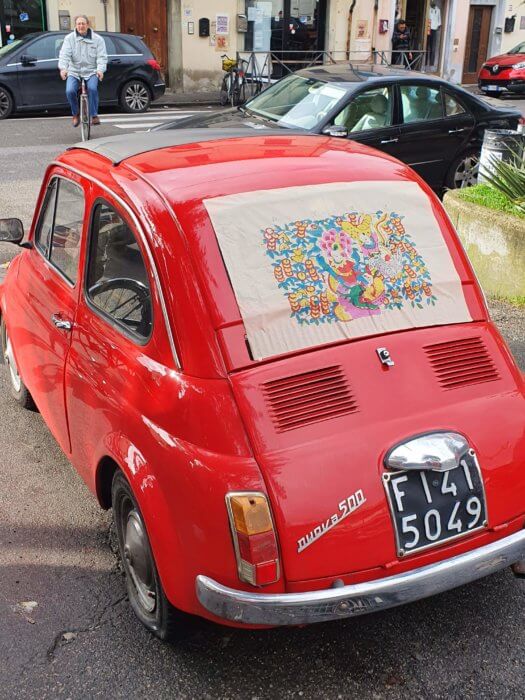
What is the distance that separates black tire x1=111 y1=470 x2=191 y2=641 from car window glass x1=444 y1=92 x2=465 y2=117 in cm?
849

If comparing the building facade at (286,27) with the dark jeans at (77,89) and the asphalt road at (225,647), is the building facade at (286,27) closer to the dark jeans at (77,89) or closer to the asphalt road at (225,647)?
the dark jeans at (77,89)

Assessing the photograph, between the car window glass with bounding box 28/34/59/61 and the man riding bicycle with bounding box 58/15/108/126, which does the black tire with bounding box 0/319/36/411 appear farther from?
the car window glass with bounding box 28/34/59/61

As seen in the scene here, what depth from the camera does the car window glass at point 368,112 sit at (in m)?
9.45

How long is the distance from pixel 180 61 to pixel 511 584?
22.5m

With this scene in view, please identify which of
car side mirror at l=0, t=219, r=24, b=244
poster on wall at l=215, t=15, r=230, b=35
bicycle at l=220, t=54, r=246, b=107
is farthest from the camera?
poster on wall at l=215, t=15, r=230, b=35

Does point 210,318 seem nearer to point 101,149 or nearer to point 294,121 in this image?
point 101,149

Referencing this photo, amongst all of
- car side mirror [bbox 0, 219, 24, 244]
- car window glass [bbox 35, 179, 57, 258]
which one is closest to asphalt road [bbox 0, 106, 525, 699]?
car window glass [bbox 35, 179, 57, 258]

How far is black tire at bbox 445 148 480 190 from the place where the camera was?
410 inches

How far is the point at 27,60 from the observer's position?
17.0 m

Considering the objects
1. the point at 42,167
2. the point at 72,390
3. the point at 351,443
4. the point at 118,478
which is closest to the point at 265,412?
the point at 351,443

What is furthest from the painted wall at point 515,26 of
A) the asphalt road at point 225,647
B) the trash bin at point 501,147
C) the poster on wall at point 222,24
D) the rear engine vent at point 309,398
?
the rear engine vent at point 309,398

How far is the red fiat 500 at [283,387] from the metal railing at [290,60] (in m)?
18.3

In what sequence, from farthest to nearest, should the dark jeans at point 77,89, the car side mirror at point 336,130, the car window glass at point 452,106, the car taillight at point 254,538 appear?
the dark jeans at point 77,89, the car window glass at point 452,106, the car side mirror at point 336,130, the car taillight at point 254,538

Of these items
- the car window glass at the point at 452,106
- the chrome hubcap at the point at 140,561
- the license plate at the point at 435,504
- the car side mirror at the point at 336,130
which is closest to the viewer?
the license plate at the point at 435,504
